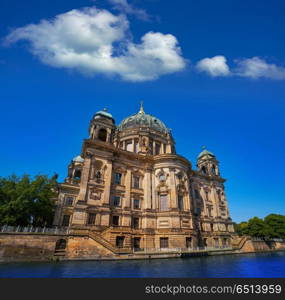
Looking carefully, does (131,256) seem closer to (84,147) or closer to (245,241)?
(84,147)

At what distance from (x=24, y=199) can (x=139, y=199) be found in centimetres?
1902

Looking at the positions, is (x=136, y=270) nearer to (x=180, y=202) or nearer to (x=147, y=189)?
(x=147, y=189)

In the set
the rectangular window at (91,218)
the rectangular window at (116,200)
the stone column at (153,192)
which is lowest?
the rectangular window at (91,218)

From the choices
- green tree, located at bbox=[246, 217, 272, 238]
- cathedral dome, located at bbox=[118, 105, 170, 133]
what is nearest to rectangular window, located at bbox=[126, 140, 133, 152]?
cathedral dome, located at bbox=[118, 105, 170, 133]

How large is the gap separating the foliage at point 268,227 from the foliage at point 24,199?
5267cm

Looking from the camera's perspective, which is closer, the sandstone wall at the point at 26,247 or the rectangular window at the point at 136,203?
the sandstone wall at the point at 26,247

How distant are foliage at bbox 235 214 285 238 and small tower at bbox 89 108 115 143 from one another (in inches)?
1849

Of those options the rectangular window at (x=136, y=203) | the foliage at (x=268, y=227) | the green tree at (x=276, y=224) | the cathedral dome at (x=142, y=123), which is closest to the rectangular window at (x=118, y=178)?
the rectangular window at (x=136, y=203)

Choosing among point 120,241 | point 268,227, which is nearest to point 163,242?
point 120,241

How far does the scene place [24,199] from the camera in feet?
95.2

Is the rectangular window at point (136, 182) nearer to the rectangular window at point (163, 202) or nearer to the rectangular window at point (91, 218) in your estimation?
the rectangular window at point (163, 202)

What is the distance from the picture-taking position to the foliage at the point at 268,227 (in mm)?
50969

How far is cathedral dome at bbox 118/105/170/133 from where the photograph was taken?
52.7 m

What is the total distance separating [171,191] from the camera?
116 feet
